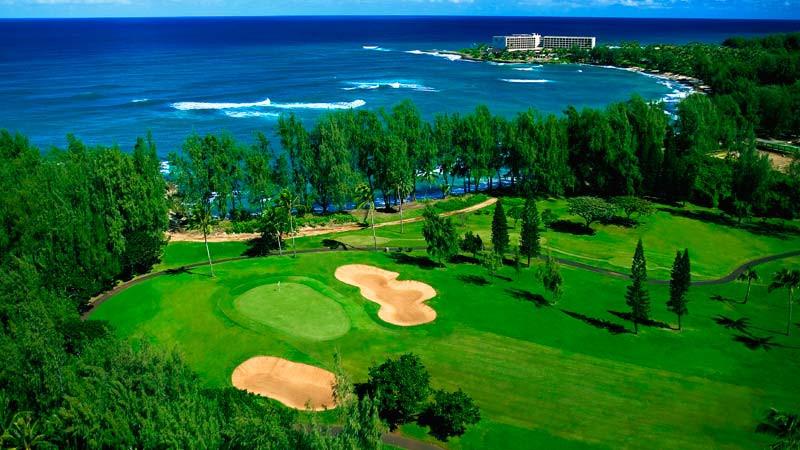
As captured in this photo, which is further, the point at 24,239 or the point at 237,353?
the point at 24,239

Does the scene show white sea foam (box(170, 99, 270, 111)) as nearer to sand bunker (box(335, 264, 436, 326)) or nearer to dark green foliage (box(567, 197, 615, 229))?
dark green foliage (box(567, 197, 615, 229))

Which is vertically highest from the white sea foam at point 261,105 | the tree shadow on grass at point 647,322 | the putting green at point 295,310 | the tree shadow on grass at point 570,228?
the white sea foam at point 261,105

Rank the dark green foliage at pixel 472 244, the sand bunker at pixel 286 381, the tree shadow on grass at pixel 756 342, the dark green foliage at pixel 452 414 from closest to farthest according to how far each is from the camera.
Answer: the dark green foliage at pixel 452 414, the sand bunker at pixel 286 381, the tree shadow on grass at pixel 756 342, the dark green foliage at pixel 472 244

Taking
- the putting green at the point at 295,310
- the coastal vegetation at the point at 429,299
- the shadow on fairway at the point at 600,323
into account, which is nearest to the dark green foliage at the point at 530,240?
the coastal vegetation at the point at 429,299

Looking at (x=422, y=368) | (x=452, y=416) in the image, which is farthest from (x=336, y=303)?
(x=452, y=416)

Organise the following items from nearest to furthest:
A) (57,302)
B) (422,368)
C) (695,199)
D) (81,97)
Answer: (422,368) → (57,302) → (695,199) → (81,97)

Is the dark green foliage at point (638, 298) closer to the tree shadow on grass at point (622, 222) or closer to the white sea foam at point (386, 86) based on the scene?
the tree shadow on grass at point (622, 222)

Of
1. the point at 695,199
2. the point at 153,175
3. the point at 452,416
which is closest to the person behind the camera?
the point at 452,416

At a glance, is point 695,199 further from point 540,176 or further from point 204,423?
point 204,423
